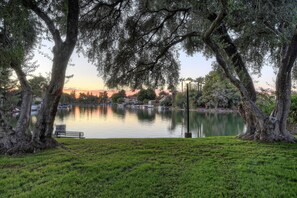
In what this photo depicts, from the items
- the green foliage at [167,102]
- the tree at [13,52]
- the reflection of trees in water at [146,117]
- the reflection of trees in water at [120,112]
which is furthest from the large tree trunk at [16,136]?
the green foliage at [167,102]

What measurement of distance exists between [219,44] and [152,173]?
5335mm

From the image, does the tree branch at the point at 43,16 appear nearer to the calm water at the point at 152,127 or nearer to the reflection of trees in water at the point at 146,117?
the calm water at the point at 152,127

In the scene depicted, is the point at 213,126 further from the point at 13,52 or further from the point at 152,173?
the point at 13,52

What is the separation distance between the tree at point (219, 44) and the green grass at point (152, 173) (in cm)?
226

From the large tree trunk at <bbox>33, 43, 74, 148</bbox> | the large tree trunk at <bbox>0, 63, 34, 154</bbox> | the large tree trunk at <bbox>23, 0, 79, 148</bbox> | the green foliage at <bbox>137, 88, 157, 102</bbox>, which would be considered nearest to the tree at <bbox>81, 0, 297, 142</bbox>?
the green foliage at <bbox>137, 88, 157, 102</bbox>

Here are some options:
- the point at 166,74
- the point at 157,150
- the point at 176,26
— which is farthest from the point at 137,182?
the point at 176,26

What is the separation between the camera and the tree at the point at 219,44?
6383 mm

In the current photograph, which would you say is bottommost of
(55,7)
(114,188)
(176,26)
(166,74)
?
(114,188)

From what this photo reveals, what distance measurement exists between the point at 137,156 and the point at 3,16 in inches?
193

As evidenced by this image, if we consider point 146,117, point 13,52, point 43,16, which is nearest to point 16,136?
point 13,52

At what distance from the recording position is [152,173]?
4148 mm

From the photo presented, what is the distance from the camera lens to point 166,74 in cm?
1055

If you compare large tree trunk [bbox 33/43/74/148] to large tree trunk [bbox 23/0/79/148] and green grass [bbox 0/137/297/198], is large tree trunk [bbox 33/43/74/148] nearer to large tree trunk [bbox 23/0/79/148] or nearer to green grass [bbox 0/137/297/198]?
large tree trunk [bbox 23/0/79/148]

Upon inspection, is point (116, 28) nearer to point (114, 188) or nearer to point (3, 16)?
point (3, 16)
